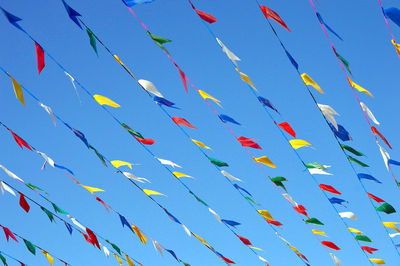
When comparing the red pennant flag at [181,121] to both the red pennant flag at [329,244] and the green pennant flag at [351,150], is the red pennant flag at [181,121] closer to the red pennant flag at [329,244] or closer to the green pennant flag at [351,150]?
the green pennant flag at [351,150]

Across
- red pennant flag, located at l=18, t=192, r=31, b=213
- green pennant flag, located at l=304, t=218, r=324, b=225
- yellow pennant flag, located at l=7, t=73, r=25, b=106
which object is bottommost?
red pennant flag, located at l=18, t=192, r=31, b=213

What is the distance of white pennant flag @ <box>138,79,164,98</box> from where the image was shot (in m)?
3.59

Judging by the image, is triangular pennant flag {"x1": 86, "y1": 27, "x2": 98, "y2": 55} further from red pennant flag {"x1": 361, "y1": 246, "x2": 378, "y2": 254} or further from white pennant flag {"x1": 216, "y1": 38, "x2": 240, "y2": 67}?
red pennant flag {"x1": 361, "y1": 246, "x2": 378, "y2": 254}

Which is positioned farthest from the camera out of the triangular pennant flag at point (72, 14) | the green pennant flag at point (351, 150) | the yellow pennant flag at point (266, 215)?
the yellow pennant flag at point (266, 215)

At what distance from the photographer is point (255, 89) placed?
11.6 ft

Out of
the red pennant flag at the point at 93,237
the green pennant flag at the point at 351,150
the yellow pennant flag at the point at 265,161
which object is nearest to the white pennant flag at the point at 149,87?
the yellow pennant flag at the point at 265,161

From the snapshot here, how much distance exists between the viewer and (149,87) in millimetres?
3613

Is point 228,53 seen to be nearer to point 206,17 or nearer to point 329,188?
point 206,17

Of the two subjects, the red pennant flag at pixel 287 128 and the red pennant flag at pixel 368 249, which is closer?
the red pennant flag at pixel 287 128

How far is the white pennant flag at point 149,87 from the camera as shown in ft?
11.8

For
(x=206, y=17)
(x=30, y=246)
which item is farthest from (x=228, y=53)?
(x=30, y=246)

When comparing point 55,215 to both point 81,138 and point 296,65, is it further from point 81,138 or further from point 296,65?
point 296,65

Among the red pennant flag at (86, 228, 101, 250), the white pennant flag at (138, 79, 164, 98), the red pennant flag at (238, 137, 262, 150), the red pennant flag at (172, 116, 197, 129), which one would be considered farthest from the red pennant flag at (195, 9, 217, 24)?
the red pennant flag at (86, 228, 101, 250)

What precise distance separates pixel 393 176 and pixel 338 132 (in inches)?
33.2
